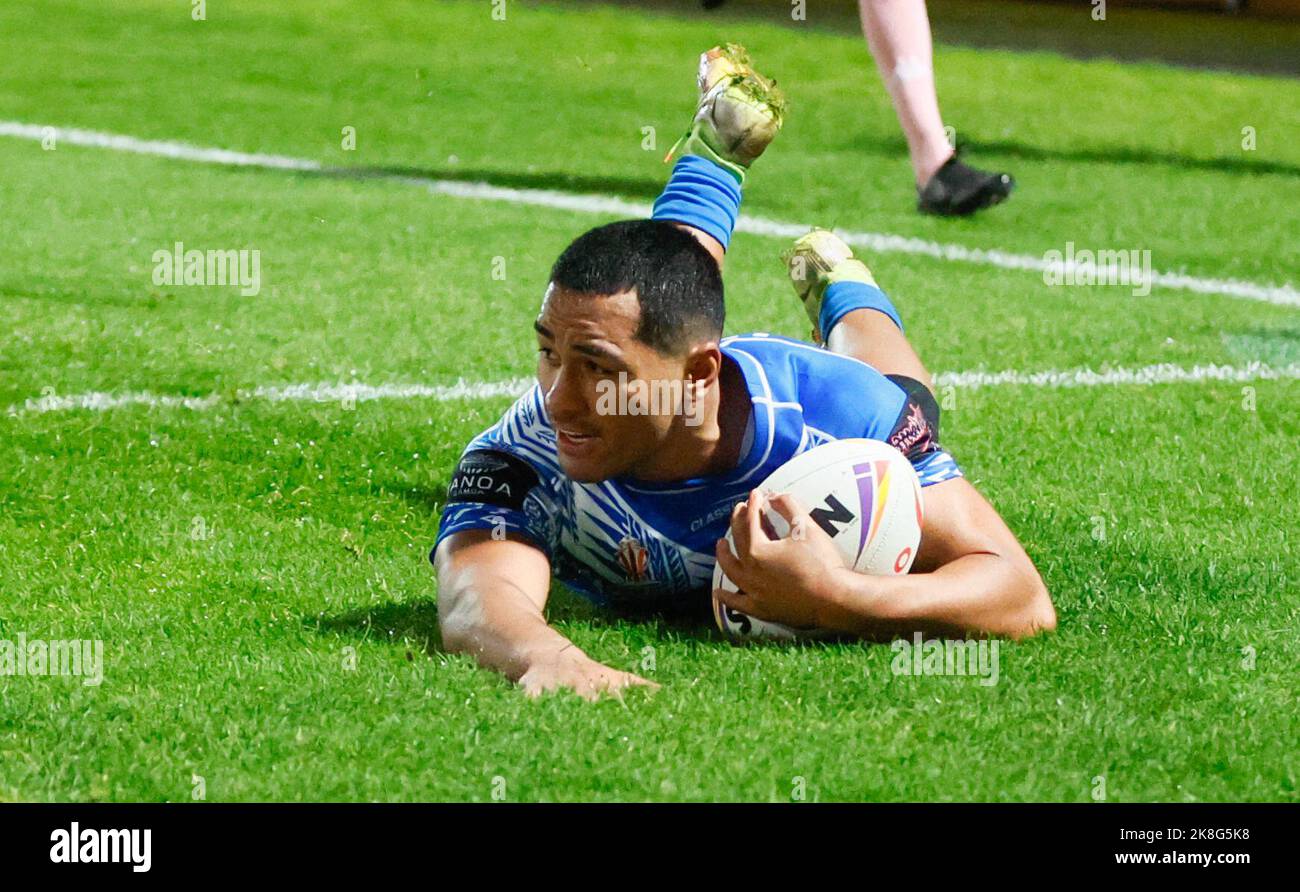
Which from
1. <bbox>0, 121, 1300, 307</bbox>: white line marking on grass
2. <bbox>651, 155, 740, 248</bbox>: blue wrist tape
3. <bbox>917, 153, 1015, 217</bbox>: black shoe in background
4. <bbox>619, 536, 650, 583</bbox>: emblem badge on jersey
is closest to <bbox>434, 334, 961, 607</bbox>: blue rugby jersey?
<bbox>619, 536, 650, 583</bbox>: emblem badge on jersey

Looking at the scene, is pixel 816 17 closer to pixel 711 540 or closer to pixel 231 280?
pixel 231 280

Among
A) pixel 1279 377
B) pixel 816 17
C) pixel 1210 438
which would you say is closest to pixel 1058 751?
pixel 1210 438

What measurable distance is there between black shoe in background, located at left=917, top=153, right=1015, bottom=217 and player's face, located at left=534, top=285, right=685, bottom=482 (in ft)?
19.4

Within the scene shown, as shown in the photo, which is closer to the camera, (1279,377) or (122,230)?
(1279,377)

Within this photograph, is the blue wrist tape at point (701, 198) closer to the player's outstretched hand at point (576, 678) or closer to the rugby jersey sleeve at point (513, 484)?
the rugby jersey sleeve at point (513, 484)

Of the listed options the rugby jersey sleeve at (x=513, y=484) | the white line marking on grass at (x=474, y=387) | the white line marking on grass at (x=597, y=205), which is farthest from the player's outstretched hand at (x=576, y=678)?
the white line marking on grass at (x=597, y=205)

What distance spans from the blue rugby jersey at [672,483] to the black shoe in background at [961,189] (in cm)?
522

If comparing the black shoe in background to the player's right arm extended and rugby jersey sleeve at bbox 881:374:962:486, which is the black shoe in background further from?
the player's right arm extended

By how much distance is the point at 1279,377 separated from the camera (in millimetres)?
8789

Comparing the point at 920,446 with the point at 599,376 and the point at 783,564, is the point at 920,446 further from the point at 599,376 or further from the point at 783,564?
the point at 599,376

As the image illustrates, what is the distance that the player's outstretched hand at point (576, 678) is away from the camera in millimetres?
4625

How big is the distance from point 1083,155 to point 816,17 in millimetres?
6809
